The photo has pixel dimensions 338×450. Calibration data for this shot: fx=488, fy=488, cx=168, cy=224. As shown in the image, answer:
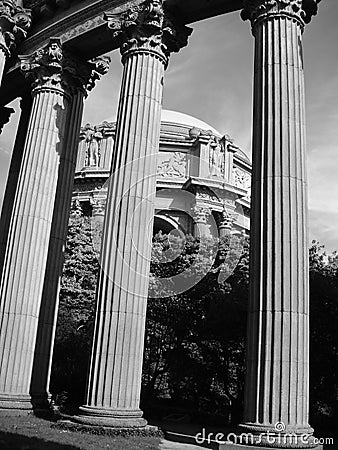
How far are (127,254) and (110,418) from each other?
5.67 meters

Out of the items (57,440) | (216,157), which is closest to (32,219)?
(57,440)

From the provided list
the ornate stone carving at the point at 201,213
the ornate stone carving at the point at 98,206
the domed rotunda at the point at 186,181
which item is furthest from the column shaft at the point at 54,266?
the ornate stone carving at the point at 201,213

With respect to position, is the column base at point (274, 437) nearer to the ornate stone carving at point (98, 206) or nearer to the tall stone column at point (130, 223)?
the tall stone column at point (130, 223)

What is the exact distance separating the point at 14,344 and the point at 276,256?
12.2 metres

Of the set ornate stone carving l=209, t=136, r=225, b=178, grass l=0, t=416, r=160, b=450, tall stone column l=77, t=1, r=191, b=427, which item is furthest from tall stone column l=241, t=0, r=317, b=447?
ornate stone carving l=209, t=136, r=225, b=178

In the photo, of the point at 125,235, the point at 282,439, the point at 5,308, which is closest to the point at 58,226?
the point at 5,308

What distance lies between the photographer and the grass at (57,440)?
47.1 feet

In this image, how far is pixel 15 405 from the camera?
20000mm

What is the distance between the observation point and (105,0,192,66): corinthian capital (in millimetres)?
20297

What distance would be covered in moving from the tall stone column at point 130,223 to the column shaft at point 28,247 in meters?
4.99

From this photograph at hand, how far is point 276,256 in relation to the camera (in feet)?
49.5

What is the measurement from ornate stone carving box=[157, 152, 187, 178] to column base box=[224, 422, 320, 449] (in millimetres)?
49855

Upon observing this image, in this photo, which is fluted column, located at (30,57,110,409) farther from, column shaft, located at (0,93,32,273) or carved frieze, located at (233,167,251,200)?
carved frieze, located at (233,167,251,200)

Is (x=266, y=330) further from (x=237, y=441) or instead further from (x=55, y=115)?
(x=55, y=115)
